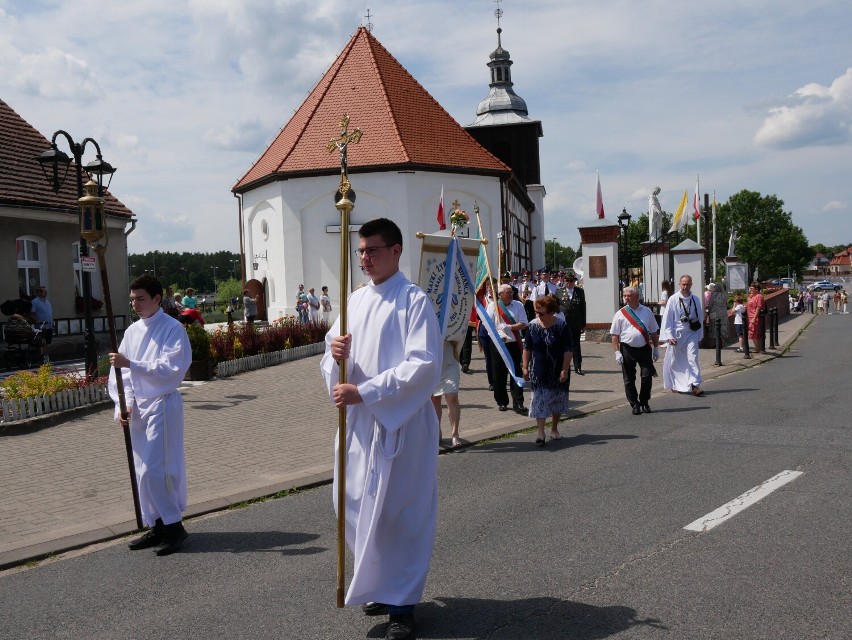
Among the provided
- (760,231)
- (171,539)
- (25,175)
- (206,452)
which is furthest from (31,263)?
(760,231)

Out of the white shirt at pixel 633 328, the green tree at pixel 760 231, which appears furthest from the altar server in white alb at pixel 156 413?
the green tree at pixel 760 231

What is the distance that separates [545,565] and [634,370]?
702 centimetres

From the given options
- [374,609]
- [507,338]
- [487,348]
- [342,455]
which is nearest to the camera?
[342,455]

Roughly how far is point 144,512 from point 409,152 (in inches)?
1097

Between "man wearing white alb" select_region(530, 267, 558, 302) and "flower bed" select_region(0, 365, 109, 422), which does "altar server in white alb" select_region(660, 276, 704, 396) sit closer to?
"man wearing white alb" select_region(530, 267, 558, 302)

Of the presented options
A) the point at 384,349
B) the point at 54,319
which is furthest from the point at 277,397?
the point at 54,319

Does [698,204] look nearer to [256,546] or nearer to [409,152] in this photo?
[409,152]

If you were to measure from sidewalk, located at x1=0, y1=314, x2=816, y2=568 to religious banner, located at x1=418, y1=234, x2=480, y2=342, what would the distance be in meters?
1.42

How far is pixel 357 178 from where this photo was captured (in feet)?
107

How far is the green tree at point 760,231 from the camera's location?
111 meters

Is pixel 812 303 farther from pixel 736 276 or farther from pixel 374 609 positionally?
pixel 374 609

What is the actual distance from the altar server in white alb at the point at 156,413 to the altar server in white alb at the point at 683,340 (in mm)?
9244

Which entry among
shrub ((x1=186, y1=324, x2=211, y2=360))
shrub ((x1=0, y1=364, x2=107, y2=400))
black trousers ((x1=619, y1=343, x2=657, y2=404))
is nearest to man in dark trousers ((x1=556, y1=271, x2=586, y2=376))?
black trousers ((x1=619, y1=343, x2=657, y2=404))

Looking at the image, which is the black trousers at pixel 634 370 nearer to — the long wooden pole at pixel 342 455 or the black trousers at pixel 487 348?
the black trousers at pixel 487 348
